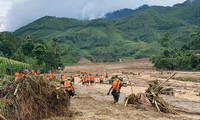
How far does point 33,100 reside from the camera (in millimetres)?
15094

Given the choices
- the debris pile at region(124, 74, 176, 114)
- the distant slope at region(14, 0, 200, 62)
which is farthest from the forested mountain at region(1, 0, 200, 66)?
the debris pile at region(124, 74, 176, 114)

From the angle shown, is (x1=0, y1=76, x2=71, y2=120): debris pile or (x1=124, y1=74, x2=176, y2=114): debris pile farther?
(x1=124, y1=74, x2=176, y2=114): debris pile

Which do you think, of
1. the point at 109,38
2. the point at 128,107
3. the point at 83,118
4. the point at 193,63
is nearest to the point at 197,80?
the point at 193,63

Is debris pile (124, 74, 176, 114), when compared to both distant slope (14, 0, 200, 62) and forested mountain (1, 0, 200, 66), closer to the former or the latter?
forested mountain (1, 0, 200, 66)

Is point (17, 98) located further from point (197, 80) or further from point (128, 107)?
point (197, 80)

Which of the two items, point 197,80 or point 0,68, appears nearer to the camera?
point 0,68

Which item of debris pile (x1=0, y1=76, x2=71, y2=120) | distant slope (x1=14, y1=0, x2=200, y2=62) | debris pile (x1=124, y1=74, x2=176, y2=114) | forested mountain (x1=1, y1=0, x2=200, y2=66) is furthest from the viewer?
distant slope (x1=14, y1=0, x2=200, y2=62)

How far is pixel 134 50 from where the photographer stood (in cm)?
14588

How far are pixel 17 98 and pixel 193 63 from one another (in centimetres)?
6165

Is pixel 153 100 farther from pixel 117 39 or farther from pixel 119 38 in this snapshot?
pixel 119 38

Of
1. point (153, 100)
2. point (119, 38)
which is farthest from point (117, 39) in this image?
point (153, 100)

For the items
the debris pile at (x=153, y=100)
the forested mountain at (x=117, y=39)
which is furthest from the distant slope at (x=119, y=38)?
the debris pile at (x=153, y=100)

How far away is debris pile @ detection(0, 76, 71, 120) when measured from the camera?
557 inches

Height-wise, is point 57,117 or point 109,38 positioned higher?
point 109,38
